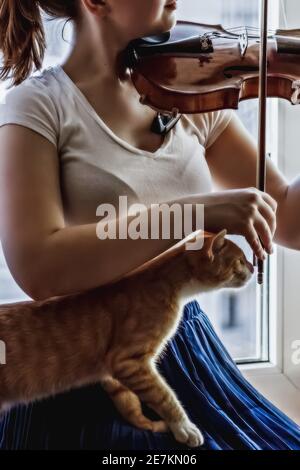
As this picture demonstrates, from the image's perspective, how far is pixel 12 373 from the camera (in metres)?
0.56

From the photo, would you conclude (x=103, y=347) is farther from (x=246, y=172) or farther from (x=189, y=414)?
(x=246, y=172)

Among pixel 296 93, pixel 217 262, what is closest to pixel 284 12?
pixel 296 93

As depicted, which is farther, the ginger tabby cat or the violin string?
the violin string

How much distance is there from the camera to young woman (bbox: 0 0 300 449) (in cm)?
56

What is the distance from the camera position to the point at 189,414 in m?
0.58

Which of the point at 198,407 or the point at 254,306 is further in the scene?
the point at 254,306

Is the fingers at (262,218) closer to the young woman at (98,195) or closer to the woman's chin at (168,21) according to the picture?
the young woman at (98,195)

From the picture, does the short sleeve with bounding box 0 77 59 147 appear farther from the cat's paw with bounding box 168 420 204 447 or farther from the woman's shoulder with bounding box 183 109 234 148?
the cat's paw with bounding box 168 420 204 447

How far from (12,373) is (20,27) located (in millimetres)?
347

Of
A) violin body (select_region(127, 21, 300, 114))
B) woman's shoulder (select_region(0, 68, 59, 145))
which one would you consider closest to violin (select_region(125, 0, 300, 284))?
violin body (select_region(127, 21, 300, 114))

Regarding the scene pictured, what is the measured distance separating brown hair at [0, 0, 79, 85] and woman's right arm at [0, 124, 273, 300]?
8 centimetres
